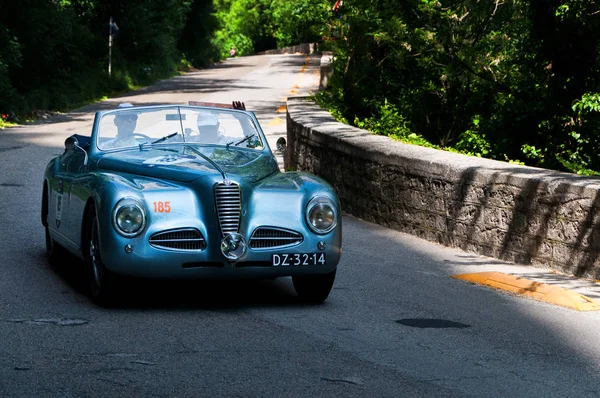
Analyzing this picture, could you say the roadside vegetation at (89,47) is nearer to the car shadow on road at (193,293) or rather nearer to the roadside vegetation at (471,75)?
the roadside vegetation at (471,75)

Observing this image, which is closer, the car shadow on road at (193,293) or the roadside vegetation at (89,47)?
the car shadow on road at (193,293)

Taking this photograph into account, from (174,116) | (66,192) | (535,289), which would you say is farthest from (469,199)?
(66,192)

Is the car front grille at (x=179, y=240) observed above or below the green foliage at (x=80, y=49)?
above

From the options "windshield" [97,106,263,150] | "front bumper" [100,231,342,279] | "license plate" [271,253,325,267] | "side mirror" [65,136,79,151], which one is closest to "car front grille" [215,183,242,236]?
"front bumper" [100,231,342,279]

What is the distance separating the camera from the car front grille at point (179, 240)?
26.5ft

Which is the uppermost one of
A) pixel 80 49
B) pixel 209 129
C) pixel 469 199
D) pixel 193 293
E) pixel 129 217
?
pixel 209 129

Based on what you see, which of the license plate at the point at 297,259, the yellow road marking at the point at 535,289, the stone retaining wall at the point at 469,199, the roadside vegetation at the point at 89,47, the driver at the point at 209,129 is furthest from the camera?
the roadside vegetation at the point at 89,47

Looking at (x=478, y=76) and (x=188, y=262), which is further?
(x=478, y=76)

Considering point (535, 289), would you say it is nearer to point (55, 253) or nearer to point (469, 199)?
point (469, 199)

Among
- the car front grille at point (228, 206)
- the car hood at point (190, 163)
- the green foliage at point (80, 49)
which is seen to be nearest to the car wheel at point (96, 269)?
the car hood at point (190, 163)

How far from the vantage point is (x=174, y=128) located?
9.84 m

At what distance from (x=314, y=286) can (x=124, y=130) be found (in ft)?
7.58

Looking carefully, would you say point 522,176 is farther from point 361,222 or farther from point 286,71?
point 286,71

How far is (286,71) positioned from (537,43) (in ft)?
135
